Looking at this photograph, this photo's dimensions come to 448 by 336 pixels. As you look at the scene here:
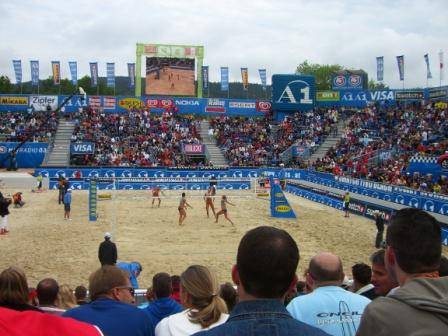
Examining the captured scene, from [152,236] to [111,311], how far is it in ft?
51.0

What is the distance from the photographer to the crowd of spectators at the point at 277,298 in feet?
6.50

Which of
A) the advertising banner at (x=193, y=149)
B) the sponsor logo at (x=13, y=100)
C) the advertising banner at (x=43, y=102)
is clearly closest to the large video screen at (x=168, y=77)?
the advertising banner at (x=193, y=149)

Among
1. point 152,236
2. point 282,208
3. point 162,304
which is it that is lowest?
point 152,236

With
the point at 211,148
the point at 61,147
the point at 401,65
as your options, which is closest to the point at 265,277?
the point at 61,147

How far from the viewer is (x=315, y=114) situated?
49.7m

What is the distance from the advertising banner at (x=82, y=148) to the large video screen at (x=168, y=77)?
9.96m

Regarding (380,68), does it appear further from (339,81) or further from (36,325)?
(36,325)

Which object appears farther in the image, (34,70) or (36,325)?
(34,70)

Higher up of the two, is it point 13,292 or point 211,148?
point 13,292

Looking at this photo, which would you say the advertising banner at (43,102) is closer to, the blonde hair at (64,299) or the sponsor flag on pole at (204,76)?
the sponsor flag on pole at (204,76)

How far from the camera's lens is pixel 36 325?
6.07 ft

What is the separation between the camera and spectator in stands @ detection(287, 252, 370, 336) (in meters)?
3.32

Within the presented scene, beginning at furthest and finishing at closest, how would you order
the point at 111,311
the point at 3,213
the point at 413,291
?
the point at 3,213 → the point at 111,311 → the point at 413,291

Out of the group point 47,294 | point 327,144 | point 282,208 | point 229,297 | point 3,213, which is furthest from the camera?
point 327,144
